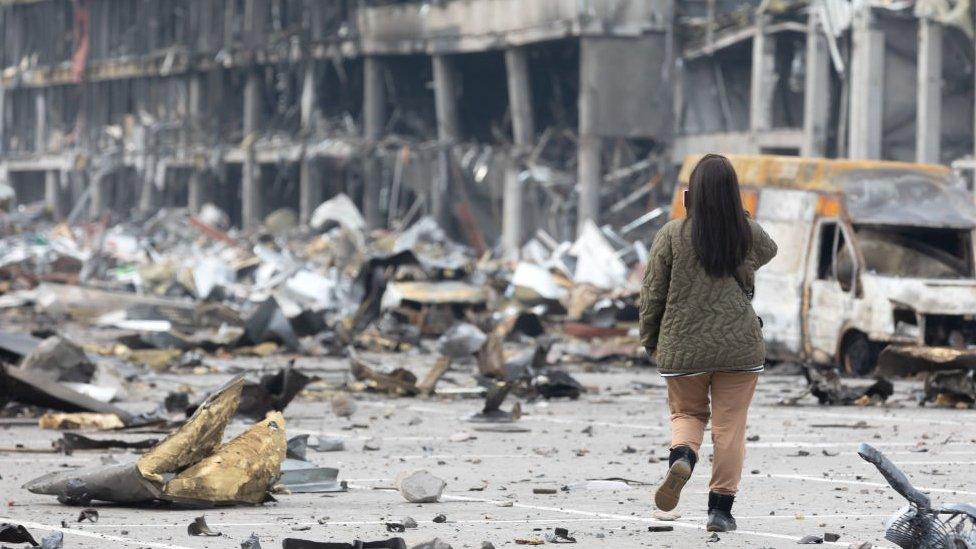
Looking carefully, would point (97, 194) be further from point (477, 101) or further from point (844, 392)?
point (844, 392)

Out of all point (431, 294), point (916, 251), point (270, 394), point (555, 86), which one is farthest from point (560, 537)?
point (555, 86)

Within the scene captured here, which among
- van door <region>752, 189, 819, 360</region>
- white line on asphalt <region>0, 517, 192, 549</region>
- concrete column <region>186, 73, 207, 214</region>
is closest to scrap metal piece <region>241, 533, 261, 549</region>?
white line on asphalt <region>0, 517, 192, 549</region>

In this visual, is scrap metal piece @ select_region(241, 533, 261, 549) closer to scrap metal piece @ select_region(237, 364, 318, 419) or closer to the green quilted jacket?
the green quilted jacket

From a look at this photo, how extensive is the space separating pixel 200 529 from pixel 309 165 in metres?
45.9

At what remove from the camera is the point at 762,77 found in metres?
37.1

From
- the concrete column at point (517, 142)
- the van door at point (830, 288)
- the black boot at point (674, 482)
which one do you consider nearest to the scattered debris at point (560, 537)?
the black boot at point (674, 482)

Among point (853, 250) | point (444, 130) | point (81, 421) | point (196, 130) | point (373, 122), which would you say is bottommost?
point (81, 421)

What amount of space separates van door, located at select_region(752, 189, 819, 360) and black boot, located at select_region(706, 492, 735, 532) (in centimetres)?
1131

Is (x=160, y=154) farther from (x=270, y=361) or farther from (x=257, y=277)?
(x=270, y=361)

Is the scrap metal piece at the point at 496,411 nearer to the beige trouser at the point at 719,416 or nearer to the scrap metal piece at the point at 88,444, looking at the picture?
the scrap metal piece at the point at 88,444

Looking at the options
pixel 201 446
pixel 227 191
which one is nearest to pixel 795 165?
pixel 201 446

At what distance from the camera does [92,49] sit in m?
71.7

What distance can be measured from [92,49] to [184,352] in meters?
52.1

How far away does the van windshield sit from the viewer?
1859 cm
